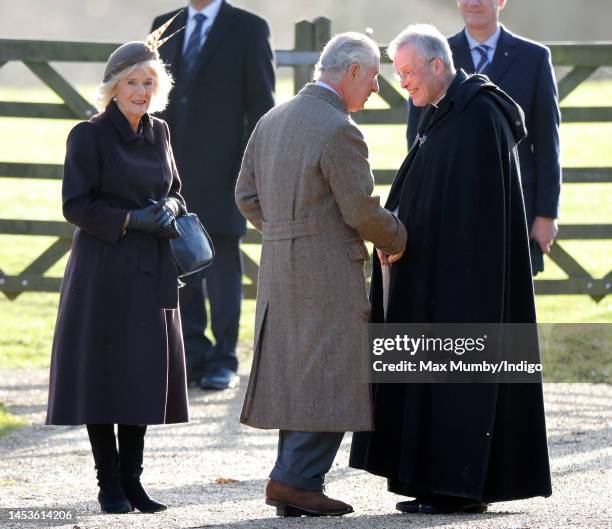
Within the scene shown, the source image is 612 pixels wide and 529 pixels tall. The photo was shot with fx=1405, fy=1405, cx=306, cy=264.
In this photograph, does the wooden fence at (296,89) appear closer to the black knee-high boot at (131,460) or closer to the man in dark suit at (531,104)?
the man in dark suit at (531,104)

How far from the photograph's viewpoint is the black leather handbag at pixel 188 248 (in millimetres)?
5230

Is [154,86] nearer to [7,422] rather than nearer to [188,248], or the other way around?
[188,248]

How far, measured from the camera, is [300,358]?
15.9 ft

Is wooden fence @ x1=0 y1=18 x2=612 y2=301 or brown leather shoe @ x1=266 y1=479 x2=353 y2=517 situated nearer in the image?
brown leather shoe @ x1=266 y1=479 x2=353 y2=517

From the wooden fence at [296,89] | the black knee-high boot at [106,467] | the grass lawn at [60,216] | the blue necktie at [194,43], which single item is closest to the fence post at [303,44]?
the wooden fence at [296,89]

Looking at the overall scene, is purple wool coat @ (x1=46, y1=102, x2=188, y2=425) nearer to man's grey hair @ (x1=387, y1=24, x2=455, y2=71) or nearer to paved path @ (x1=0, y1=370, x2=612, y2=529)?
paved path @ (x1=0, y1=370, x2=612, y2=529)

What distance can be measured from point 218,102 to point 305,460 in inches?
127

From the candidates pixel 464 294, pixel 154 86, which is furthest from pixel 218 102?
pixel 464 294

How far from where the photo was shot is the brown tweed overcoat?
188 inches

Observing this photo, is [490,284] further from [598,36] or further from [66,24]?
[66,24]

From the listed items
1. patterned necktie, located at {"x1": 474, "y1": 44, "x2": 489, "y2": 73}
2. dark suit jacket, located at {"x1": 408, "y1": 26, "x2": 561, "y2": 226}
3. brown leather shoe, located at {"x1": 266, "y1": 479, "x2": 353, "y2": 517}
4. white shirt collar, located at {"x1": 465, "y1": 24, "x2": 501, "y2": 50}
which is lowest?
brown leather shoe, located at {"x1": 266, "y1": 479, "x2": 353, "y2": 517}

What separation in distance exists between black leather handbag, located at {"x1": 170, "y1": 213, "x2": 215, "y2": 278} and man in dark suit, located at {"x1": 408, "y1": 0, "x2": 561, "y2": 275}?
57.7 inches

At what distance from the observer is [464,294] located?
16.1 ft

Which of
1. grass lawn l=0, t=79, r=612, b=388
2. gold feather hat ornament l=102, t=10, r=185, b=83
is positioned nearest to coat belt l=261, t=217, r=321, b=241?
gold feather hat ornament l=102, t=10, r=185, b=83
